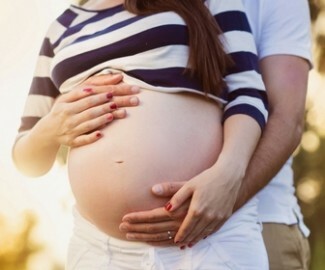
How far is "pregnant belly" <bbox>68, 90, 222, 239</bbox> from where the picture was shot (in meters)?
1.90

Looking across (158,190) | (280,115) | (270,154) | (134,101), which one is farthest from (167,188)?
(280,115)

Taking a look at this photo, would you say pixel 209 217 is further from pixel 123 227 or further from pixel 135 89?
pixel 135 89

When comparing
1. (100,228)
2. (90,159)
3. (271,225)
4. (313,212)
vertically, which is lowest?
(313,212)

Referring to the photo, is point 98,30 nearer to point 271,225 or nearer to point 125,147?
Answer: point 125,147

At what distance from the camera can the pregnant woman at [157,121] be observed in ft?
6.24

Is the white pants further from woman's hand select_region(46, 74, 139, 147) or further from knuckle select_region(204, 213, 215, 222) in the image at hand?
woman's hand select_region(46, 74, 139, 147)

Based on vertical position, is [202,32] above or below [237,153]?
above

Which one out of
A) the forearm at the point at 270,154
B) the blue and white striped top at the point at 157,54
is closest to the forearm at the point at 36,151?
the blue and white striped top at the point at 157,54

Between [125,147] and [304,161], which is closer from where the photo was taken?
[125,147]

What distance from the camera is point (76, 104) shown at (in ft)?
6.75

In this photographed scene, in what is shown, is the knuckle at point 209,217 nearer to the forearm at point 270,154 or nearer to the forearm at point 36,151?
the forearm at point 270,154

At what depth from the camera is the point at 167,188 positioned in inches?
73.2

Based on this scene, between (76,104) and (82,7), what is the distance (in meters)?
0.33

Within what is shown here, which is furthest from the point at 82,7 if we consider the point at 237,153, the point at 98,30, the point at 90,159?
the point at 237,153
